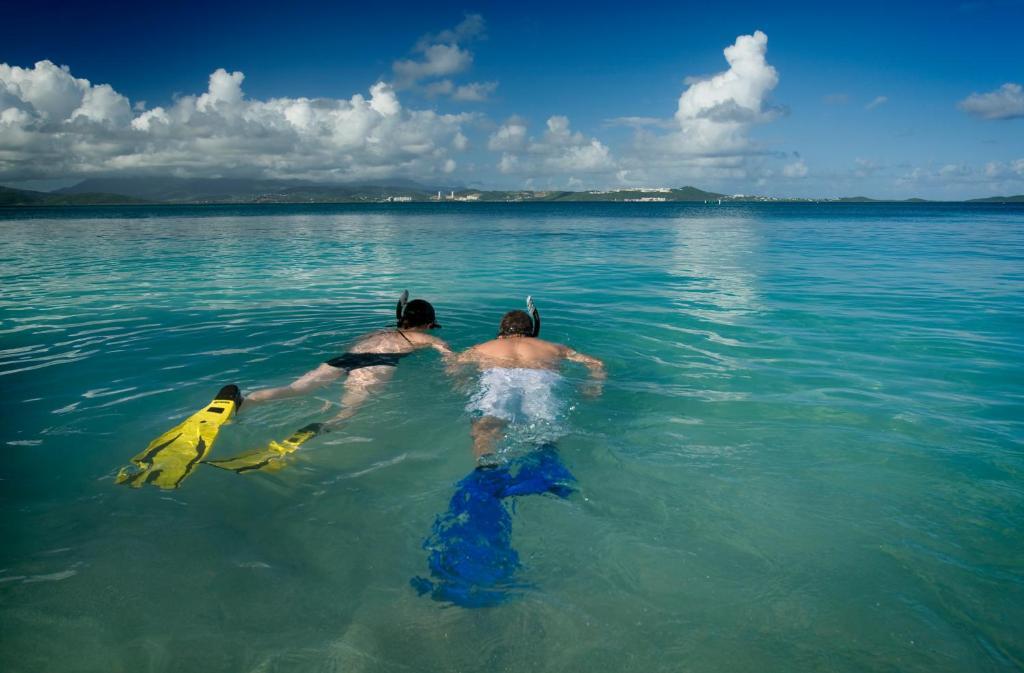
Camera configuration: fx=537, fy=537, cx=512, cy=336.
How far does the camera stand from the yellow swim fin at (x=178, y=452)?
5.40 m

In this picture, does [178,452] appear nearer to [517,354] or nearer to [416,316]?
[517,354]

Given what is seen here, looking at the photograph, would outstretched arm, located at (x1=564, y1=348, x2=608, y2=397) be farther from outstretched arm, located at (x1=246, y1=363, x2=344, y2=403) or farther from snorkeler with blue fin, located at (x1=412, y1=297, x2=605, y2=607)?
outstretched arm, located at (x1=246, y1=363, x2=344, y2=403)

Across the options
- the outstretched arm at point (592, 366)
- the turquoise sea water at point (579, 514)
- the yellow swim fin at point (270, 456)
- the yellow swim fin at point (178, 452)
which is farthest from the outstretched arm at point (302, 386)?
the outstretched arm at point (592, 366)

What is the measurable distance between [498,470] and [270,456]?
2556mm

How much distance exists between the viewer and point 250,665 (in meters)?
3.23

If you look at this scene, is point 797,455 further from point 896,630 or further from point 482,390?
point 482,390

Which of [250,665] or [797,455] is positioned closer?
[250,665]

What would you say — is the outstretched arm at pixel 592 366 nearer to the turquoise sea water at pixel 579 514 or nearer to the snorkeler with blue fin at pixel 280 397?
the turquoise sea water at pixel 579 514

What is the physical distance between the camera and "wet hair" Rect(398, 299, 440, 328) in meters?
9.48

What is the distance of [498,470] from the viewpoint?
545 centimetres

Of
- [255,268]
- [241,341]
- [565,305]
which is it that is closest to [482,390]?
[241,341]

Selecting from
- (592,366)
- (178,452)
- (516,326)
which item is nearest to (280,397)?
(178,452)

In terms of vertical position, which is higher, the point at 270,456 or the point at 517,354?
the point at 517,354

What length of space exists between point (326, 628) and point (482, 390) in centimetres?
427
